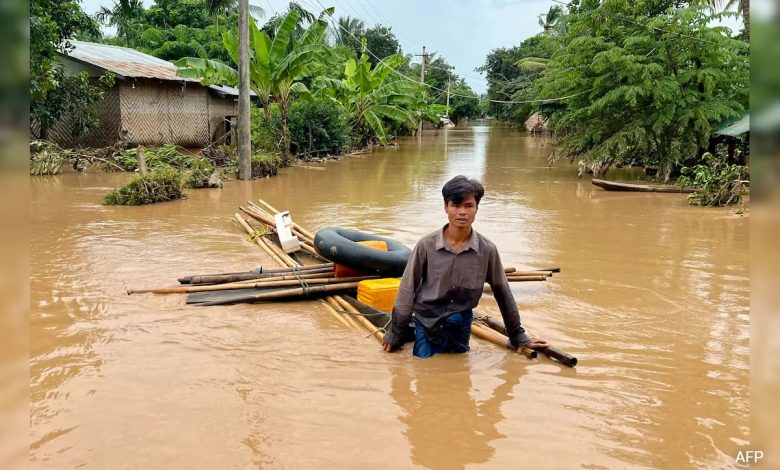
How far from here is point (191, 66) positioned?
→ 51.6ft

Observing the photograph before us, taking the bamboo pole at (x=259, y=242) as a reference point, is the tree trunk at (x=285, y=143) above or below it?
above

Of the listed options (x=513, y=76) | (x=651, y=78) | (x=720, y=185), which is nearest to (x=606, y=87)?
(x=651, y=78)

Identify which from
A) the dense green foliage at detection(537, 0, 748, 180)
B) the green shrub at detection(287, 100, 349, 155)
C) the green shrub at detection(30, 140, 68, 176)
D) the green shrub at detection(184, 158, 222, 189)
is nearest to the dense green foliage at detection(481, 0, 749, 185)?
the dense green foliage at detection(537, 0, 748, 180)

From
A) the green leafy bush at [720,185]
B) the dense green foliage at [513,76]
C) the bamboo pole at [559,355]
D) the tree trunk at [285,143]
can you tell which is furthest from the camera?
the dense green foliage at [513,76]

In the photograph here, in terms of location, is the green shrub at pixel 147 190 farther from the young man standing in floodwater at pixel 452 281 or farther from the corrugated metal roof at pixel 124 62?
the young man standing in floodwater at pixel 452 281

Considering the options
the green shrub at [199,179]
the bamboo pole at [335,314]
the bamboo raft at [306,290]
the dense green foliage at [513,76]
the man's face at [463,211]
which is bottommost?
the bamboo pole at [335,314]

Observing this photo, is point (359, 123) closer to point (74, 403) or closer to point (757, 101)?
point (74, 403)

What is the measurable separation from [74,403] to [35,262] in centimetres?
406

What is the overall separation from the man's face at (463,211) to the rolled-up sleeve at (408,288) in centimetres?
32

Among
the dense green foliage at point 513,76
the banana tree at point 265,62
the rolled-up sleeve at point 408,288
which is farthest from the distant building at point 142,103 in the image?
the dense green foliage at point 513,76

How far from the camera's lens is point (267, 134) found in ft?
63.4

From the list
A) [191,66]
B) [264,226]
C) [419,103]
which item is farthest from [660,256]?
[419,103]

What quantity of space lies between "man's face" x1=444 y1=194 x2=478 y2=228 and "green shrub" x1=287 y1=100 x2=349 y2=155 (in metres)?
17.1

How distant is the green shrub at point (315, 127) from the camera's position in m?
20.9
